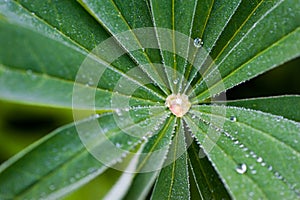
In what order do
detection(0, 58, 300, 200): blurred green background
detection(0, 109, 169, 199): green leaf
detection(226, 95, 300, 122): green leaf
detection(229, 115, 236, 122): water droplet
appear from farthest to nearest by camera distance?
detection(0, 58, 300, 200): blurred green background → detection(226, 95, 300, 122): green leaf → detection(229, 115, 236, 122): water droplet → detection(0, 109, 169, 199): green leaf

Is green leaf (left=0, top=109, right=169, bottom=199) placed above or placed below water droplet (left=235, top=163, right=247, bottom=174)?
above

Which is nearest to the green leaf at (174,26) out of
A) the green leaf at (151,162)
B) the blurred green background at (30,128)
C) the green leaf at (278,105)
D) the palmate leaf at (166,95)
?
the palmate leaf at (166,95)

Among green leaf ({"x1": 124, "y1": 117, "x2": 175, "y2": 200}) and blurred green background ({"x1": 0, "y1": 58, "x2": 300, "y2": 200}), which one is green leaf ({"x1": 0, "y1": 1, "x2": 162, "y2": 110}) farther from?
blurred green background ({"x1": 0, "y1": 58, "x2": 300, "y2": 200})

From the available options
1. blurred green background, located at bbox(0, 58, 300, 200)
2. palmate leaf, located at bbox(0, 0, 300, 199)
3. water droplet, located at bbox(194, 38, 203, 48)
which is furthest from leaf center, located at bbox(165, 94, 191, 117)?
blurred green background, located at bbox(0, 58, 300, 200)

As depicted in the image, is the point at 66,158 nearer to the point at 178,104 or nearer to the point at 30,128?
the point at 178,104

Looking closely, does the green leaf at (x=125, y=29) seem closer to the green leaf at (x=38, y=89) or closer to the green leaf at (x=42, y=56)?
the green leaf at (x=42, y=56)

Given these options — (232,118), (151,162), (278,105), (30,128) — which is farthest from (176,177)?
Answer: (30,128)
